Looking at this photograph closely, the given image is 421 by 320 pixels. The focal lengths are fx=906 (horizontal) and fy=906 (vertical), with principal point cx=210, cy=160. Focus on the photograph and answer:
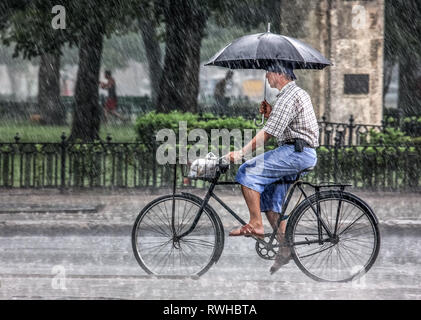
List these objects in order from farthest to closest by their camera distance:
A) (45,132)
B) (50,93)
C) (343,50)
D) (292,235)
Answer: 1. (50,93)
2. (45,132)
3. (343,50)
4. (292,235)

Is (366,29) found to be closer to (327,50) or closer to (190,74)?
(327,50)

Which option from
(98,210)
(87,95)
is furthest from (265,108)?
(87,95)

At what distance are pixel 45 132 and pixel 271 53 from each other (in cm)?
2506

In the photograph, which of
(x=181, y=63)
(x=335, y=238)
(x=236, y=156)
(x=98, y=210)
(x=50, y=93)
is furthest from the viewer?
(x=50, y=93)

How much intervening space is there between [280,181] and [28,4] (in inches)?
537

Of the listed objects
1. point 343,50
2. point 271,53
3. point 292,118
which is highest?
point 343,50

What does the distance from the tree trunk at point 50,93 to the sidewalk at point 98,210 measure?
23.4 metres

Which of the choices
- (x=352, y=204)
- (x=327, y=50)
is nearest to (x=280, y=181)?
(x=352, y=204)

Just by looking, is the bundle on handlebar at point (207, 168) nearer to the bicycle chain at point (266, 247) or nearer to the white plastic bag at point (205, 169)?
the white plastic bag at point (205, 169)

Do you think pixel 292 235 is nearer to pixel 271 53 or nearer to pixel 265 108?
pixel 265 108

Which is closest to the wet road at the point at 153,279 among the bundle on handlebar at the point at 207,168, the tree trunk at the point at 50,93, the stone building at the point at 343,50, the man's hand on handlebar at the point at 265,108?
the bundle on handlebar at the point at 207,168

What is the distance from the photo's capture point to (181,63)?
2291 cm

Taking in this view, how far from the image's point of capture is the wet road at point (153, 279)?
6.63 meters

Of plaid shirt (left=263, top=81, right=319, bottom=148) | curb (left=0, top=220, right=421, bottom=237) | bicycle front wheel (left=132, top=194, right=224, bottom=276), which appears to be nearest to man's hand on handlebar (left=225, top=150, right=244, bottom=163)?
plaid shirt (left=263, top=81, right=319, bottom=148)
